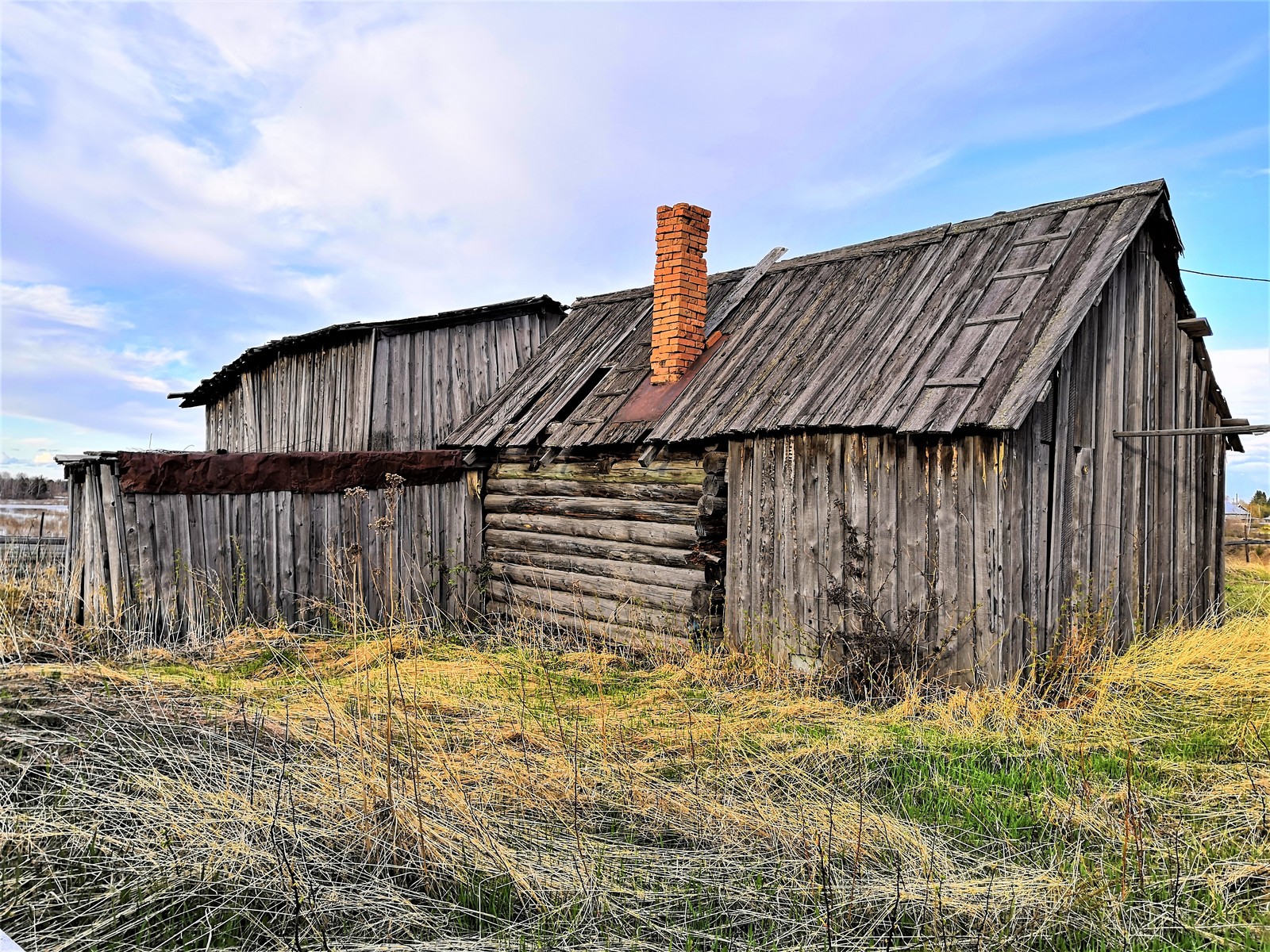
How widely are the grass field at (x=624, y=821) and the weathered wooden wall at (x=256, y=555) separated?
2.83 meters

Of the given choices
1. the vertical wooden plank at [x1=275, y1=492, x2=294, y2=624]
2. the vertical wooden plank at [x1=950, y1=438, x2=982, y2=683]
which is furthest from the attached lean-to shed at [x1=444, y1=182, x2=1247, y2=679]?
the vertical wooden plank at [x1=275, y1=492, x2=294, y2=624]

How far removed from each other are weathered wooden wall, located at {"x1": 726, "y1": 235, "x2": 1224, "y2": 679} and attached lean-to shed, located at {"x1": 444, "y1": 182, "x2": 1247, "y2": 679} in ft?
0.08

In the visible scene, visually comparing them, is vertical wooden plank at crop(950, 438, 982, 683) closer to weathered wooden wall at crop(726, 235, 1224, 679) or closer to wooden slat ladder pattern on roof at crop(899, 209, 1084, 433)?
weathered wooden wall at crop(726, 235, 1224, 679)

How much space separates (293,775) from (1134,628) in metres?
8.11

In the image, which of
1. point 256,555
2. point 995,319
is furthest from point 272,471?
point 995,319

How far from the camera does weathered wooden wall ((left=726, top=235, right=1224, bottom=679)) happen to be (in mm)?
7598

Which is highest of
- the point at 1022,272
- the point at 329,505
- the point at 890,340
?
the point at 1022,272

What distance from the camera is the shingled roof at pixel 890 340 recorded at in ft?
26.2

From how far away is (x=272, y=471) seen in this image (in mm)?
10906

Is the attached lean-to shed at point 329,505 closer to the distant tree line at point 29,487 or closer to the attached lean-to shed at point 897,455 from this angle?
the attached lean-to shed at point 897,455

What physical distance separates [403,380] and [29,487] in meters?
19.2

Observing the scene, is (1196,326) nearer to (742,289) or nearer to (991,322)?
(991,322)

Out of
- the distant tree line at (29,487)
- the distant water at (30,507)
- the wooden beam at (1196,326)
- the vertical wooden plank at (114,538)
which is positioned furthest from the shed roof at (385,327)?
the distant tree line at (29,487)

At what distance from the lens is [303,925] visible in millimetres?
3896
